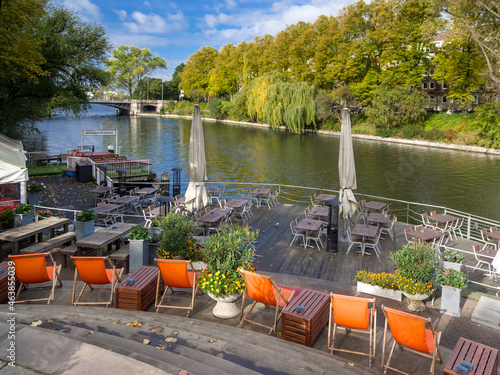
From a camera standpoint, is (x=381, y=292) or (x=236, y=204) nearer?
(x=381, y=292)

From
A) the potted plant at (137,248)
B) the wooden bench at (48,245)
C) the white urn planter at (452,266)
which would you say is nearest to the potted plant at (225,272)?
the potted plant at (137,248)

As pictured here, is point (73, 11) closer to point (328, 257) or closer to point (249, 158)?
point (249, 158)

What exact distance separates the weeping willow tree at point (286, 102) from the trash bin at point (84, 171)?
3483 centimetres

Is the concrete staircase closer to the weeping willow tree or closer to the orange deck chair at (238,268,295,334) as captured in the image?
the orange deck chair at (238,268,295,334)

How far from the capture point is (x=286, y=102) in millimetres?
52562

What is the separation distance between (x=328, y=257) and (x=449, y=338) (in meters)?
4.50

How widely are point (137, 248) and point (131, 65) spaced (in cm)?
11058

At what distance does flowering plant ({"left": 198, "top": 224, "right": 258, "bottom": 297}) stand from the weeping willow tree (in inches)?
1871

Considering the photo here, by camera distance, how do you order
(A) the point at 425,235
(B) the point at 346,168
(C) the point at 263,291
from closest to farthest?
(C) the point at 263,291, (A) the point at 425,235, (B) the point at 346,168

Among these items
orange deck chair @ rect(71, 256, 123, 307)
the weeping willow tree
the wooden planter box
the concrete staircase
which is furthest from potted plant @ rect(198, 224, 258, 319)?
the weeping willow tree

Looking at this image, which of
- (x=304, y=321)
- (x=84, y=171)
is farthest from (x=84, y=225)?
(x=84, y=171)

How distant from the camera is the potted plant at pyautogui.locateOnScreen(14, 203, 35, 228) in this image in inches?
383

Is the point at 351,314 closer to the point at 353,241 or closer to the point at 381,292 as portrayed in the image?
the point at 381,292

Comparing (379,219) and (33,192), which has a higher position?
(379,219)
